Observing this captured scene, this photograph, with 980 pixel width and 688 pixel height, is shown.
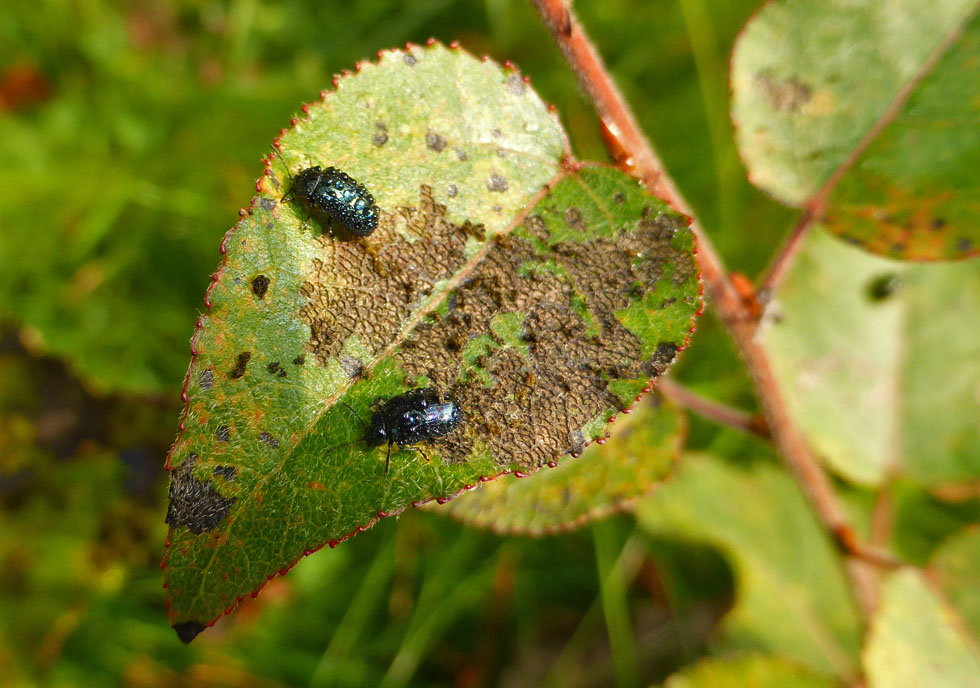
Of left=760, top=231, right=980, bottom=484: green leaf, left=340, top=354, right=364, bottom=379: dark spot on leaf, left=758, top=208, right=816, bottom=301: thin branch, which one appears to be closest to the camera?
left=340, top=354, right=364, bottom=379: dark spot on leaf

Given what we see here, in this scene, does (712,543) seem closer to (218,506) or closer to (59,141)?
(218,506)

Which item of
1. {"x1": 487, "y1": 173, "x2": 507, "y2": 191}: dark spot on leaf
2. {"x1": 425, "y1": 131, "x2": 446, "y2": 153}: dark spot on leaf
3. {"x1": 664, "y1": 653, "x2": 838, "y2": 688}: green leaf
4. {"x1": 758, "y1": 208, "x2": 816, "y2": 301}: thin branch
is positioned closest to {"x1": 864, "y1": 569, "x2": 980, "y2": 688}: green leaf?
{"x1": 664, "y1": 653, "x2": 838, "y2": 688}: green leaf

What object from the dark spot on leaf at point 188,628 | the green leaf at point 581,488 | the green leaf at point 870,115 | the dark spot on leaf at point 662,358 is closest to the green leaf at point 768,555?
the green leaf at point 581,488

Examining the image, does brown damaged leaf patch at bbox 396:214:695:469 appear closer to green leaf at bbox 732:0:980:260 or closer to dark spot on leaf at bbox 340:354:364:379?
dark spot on leaf at bbox 340:354:364:379

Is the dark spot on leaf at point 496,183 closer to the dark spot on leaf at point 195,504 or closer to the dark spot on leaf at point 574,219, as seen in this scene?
the dark spot on leaf at point 574,219

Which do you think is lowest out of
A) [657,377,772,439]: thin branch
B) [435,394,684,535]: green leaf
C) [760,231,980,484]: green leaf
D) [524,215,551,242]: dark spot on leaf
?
[760,231,980,484]: green leaf

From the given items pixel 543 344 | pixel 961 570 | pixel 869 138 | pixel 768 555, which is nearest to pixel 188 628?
pixel 543 344
